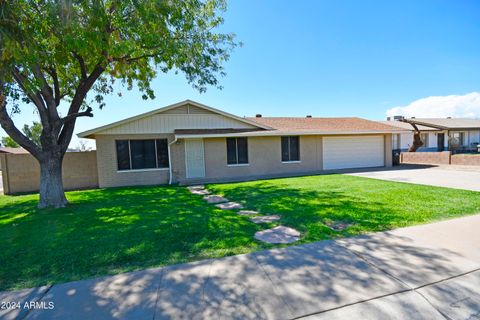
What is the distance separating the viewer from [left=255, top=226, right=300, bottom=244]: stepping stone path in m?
4.17

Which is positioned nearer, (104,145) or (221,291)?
(221,291)

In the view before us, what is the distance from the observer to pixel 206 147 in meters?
13.0

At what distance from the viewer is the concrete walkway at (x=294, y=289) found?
2396mm

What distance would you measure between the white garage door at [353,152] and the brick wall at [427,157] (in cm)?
356

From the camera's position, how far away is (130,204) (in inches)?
306


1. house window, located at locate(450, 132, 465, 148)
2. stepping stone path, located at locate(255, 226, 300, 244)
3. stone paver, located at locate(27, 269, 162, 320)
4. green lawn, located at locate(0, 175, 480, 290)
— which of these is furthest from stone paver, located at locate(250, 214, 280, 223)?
house window, located at locate(450, 132, 465, 148)

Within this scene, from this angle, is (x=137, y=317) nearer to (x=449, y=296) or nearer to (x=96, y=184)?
(x=449, y=296)

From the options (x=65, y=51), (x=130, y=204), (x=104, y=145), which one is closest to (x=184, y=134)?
(x=104, y=145)

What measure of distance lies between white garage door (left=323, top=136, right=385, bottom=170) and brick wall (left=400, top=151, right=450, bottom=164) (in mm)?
3557

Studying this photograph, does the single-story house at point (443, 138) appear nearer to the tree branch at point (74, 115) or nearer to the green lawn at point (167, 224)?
the green lawn at point (167, 224)

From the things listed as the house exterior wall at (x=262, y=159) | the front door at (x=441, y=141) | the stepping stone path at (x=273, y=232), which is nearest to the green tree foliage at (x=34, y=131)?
the house exterior wall at (x=262, y=159)

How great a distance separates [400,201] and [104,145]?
12.2 m

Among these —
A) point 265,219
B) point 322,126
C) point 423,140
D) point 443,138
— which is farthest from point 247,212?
point 443,138

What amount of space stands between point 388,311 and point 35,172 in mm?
15157
